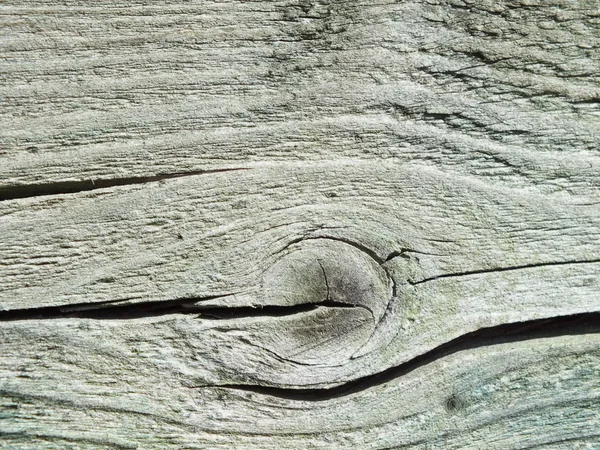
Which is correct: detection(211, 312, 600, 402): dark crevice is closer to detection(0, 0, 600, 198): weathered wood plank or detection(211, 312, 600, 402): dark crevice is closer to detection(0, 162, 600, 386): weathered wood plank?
detection(0, 162, 600, 386): weathered wood plank

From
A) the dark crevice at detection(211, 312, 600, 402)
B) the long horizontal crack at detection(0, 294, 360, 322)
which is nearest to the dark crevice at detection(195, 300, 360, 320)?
the long horizontal crack at detection(0, 294, 360, 322)

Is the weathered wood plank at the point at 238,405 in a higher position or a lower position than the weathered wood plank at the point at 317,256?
lower

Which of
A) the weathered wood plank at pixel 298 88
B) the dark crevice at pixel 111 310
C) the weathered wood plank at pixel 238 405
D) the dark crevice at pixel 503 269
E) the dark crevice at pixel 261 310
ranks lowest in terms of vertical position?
the weathered wood plank at pixel 238 405

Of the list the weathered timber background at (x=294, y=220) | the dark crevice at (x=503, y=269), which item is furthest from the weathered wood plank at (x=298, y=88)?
the dark crevice at (x=503, y=269)

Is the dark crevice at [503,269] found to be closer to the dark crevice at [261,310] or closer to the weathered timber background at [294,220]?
the weathered timber background at [294,220]

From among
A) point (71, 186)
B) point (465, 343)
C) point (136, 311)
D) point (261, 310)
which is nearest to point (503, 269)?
point (465, 343)

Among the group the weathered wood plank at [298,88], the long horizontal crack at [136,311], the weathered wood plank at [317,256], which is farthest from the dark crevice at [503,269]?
the long horizontal crack at [136,311]

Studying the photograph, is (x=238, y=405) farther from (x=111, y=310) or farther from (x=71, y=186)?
(x=71, y=186)

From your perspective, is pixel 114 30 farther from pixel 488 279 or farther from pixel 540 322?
pixel 540 322
